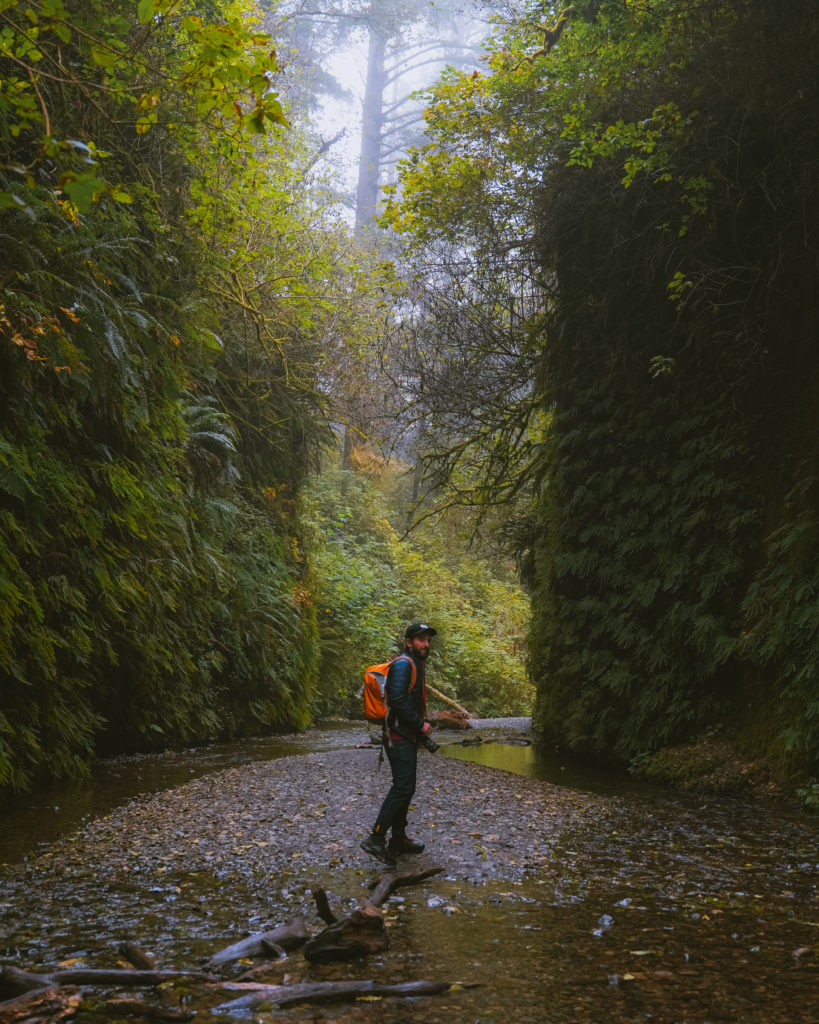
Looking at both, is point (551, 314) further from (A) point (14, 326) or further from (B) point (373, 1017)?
(B) point (373, 1017)

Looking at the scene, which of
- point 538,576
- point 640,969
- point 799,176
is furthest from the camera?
point 538,576

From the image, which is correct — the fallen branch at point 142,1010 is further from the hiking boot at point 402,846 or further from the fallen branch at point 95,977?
the hiking boot at point 402,846

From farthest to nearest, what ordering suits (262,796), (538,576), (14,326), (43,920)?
(538,576) → (262,796) → (14,326) → (43,920)

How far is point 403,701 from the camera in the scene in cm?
627

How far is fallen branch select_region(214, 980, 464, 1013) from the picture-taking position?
3307 mm

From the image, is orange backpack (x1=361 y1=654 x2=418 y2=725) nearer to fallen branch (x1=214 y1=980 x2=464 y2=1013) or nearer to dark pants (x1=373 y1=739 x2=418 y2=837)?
dark pants (x1=373 y1=739 x2=418 y2=837)

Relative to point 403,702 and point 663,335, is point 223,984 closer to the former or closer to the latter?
point 403,702

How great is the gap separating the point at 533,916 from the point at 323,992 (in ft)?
5.27

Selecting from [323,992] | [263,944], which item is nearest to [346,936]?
[263,944]

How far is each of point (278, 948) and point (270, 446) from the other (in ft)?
43.0

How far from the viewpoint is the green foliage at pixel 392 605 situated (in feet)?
61.9

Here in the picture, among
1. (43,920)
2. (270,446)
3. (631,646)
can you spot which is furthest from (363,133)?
(43,920)

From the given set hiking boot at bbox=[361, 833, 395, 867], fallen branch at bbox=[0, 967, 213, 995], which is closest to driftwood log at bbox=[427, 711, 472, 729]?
hiking boot at bbox=[361, 833, 395, 867]

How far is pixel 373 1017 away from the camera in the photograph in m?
3.22
